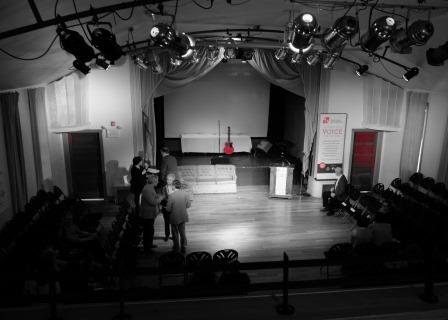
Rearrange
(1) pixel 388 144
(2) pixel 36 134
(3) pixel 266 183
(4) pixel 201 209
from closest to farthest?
(2) pixel 36 134 < (4) pixel 201 209 < (1) pixel 388 144 < (3) pixel 266 183

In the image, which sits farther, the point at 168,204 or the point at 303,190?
the point at 303,190

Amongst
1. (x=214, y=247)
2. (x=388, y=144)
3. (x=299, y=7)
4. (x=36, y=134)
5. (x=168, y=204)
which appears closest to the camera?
(x=299, y=7)

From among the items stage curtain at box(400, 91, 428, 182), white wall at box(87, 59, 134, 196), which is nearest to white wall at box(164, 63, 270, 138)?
white wall at box(87, 59, 134, 196)

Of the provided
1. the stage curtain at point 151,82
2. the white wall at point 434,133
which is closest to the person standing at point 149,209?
the stage curtain at point 151,82

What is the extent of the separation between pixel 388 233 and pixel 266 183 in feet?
19.6

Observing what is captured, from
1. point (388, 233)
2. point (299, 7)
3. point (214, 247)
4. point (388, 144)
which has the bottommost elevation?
point (214, 247)

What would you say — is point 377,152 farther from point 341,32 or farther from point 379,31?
point 341,32

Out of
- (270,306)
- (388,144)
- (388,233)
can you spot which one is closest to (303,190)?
(388,144)

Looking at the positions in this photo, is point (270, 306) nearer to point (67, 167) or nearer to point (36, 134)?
point (36, 134)

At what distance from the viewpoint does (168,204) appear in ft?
22.2

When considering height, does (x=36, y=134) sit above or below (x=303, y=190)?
above

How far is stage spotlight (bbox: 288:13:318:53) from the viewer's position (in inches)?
194

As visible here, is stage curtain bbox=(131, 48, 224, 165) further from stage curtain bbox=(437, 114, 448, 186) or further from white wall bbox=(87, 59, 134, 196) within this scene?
stage curtain bbox=(437, 114, 448, 186)

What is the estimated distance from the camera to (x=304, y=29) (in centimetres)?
498
